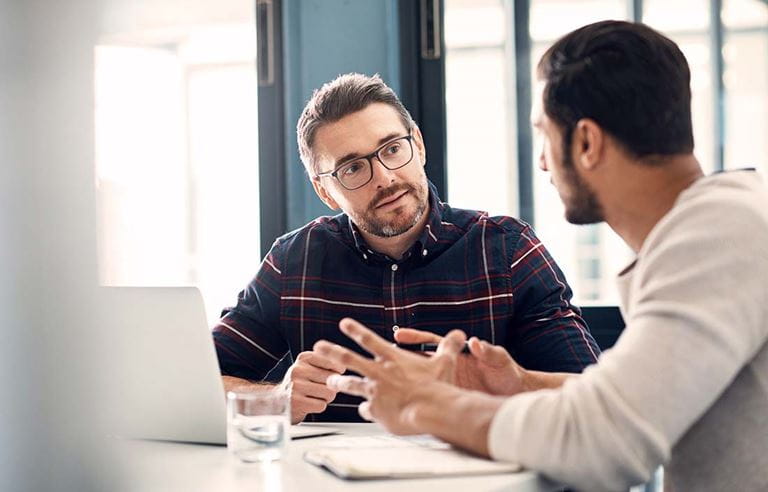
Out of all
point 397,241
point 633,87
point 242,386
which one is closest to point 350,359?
point 633,87

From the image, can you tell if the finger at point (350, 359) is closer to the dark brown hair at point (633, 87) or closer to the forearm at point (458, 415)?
the forearm at point (458, 415)

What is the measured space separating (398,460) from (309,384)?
504 mm

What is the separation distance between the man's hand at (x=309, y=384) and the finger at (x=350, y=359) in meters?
0.38

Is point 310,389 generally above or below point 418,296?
below

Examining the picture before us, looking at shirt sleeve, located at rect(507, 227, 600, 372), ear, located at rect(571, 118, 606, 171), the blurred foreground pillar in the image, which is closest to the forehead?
shirt sleeve, located at rect(507, 227, 600, 372)

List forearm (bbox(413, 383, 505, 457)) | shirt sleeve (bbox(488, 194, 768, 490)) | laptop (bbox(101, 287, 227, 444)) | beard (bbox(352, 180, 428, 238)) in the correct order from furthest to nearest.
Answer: beard (bbox(352, 180, 428, 238)) → laptop (bbox(101, 287, 227, 444)) → forearm (bbox(413, 383, 505, 457)) → shirt sleeve (bbox(488, 194, 768, 490))

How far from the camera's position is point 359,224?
6.29 ft

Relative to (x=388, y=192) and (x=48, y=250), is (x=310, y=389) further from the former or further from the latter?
(x=48, y=250)

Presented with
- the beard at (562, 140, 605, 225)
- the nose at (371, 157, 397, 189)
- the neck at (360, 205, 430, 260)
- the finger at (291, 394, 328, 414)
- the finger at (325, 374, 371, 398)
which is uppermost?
the nose at (371, 157, 397, 189)

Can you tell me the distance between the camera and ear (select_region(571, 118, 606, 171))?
1126 millimetres

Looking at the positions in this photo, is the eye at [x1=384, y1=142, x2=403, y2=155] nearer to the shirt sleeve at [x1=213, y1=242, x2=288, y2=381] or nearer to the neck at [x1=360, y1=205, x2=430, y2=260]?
the neck at [x1=360, y1=205, x2=430, y2=260]

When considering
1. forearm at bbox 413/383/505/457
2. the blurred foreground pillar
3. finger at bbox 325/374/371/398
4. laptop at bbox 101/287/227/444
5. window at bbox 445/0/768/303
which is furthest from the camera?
window at bbox 445/0/768/303

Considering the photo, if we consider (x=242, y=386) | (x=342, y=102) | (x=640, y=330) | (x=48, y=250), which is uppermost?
(x=342, y=102)

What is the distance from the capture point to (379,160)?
1.90 m
